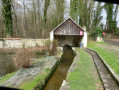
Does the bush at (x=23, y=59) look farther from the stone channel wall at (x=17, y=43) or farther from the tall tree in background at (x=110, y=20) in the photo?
the tall tree in background at (x=110, y=20)

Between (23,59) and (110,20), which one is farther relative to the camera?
(110,20)

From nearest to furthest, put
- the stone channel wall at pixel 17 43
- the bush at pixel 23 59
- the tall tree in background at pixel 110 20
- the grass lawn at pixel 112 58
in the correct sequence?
the grass lawn at pixel 112 58
the bush at pixel 23 59
the stone channel wall at pixel 17 43
the tall tree in background at pixel 110 20

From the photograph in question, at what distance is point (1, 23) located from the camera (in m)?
19.9

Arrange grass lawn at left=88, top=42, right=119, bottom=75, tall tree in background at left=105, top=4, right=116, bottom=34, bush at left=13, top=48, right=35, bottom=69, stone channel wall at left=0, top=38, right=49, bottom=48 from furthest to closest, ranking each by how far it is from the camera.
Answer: tall tree in background at left=105, top=4, right=116, bottom=34 → stone channel wall at left=0, top=38, right=49, bottom=48 → bush at left=13, top=48, right=35, bottom=69 → grass lawn at left=88, top=42, right=119, bottom=75

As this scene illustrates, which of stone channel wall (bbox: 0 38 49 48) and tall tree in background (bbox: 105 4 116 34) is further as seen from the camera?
tall tree in background (bbox: 105 4 116 34)

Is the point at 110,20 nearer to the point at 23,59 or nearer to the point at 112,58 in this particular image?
the point at 112,58

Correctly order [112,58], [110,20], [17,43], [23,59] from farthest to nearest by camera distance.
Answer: [110,20] → [17,43] → [112,58] → [23,59]

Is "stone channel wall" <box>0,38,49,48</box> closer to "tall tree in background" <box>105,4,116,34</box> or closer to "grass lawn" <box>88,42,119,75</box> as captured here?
"grass lawn" <box>88,42,119,75</box>

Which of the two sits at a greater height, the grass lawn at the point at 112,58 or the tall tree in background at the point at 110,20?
the tall tree in background at the point at 110,20

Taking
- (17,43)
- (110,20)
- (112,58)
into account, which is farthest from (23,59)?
(110,20)

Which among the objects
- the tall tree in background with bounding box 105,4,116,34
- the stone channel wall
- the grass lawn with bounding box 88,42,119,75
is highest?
the tall tree in background with bounding box 105,4,116,34

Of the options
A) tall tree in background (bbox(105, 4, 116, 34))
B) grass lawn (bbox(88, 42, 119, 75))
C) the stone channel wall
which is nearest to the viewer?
grass lawn (bbox(88, 42, 119, 75))

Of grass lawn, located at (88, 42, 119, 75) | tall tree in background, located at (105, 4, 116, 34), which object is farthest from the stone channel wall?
tall tree in background, located at (105, 4, 116, 34)

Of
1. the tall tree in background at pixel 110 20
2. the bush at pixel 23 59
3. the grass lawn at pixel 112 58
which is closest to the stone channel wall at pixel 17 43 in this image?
the bush at pixel 23 59
